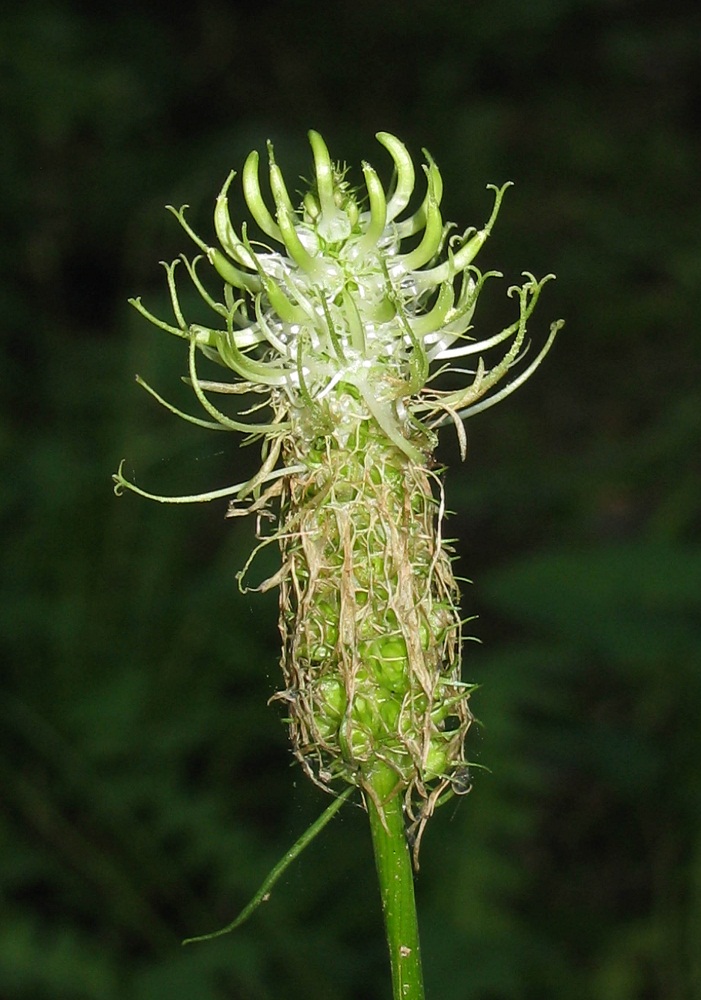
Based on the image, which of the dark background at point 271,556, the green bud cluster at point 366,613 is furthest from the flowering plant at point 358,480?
the dark background at point 271,556

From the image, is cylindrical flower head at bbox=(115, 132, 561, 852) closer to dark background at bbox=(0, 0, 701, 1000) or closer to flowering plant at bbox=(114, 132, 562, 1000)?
flowering plant at bbox=(114, 132, 562, 1000)

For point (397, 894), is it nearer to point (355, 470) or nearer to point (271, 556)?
point (355, 470)

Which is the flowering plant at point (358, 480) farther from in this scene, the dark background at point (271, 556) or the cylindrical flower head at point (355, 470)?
the dark background at point (271, 556)

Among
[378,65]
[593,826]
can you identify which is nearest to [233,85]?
[378,65]

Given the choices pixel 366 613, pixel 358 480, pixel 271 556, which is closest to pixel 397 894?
pixel 366 613

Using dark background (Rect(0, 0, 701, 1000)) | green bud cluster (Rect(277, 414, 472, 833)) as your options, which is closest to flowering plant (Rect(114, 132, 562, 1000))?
green bud cluster (Rect(277, 414, 472, 833))

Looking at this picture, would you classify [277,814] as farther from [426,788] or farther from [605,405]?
[605,405]
